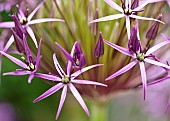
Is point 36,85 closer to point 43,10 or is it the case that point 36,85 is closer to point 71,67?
point 43,10

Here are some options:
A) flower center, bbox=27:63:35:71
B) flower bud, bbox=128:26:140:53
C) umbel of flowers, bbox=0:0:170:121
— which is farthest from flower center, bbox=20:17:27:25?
flower bud, bbox=128:26:140:53

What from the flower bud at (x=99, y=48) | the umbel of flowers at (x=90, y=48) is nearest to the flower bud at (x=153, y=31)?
the umbel of flowers at (x=90, y=48)

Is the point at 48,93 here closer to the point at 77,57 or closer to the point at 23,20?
the point at 77,57

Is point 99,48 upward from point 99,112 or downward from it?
upward

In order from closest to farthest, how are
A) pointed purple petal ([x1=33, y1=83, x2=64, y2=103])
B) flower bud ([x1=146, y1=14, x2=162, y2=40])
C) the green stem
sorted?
1. pointed purple petal ([x1=33, y1=83, x2=64, y2=103])
2. flower bud ([x1=146, y1=14, x2=162, y2=40])
3. the green stem

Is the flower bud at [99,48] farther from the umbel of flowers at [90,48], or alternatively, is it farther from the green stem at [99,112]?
the green stem at [99,112]

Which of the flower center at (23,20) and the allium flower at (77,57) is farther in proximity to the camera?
the flower center at (23,20)

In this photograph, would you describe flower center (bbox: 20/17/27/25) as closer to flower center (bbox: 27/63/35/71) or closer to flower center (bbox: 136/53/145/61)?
flower center (bbox: 27/63/35/71)

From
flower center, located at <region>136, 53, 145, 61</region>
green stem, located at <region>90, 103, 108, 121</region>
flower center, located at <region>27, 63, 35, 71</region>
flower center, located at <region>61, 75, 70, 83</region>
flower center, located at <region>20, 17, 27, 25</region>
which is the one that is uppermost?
flower center, located at <region>20, 17, 27, 25</region>

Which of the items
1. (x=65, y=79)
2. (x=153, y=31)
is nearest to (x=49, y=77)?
(x=65, y=79)
